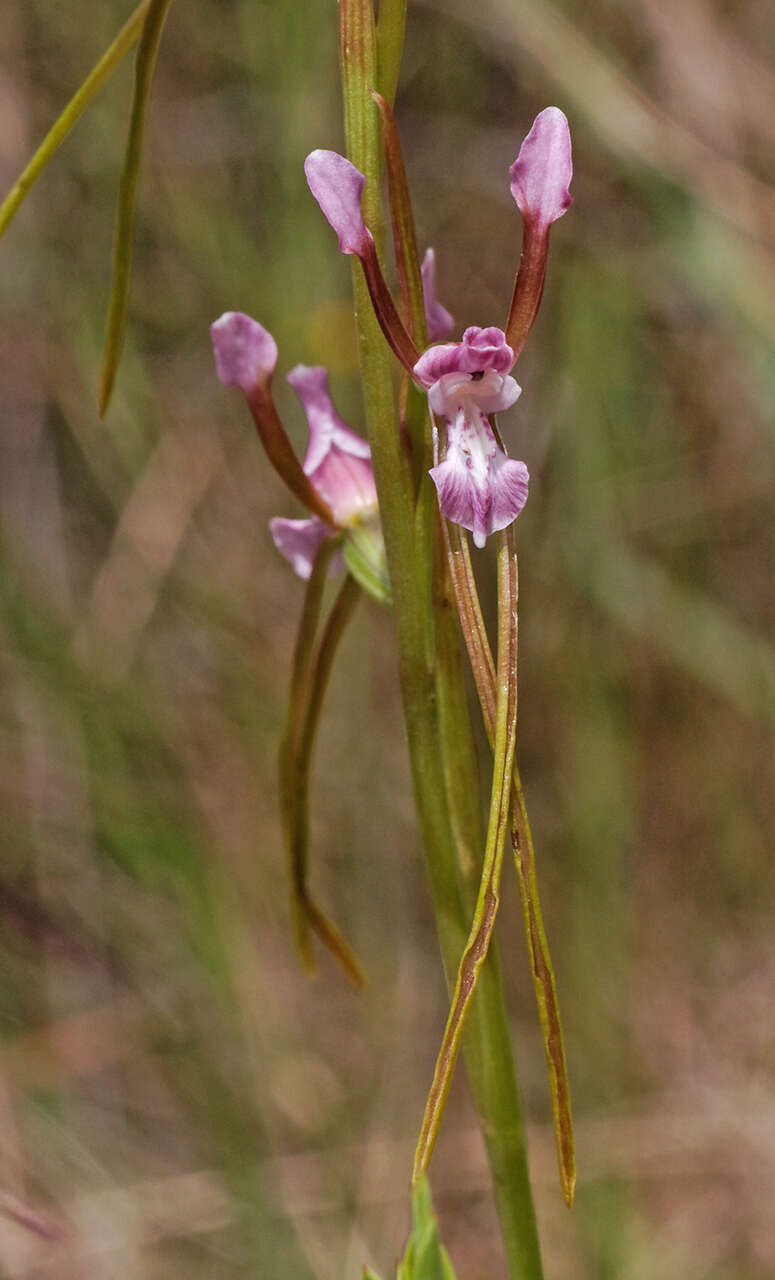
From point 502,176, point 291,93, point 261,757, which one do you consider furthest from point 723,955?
point 291,93

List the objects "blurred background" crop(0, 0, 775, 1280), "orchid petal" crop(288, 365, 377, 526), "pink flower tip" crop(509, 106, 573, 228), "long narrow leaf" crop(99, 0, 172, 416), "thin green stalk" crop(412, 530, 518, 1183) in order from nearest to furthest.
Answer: "thin green stalk" crop(412, 530, 518, 1183) → "pink flower tip" crop(509, 106, 573, 228) → "long narrow leaf" crop(99, 0, 172, 416) → "orchid petal" crop(288, 365, 377, 526) → "blurred background" crop(0, 0, 775, 1280)

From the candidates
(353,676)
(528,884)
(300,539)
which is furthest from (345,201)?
(353,676)

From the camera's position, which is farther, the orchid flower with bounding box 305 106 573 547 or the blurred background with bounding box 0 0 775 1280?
Result: the blurred background with bounding box 0 0 775 1280

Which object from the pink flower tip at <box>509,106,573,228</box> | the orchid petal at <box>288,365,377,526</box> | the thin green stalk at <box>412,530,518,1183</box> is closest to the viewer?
the thin green stalk at <box>412,530,518,1183</box>

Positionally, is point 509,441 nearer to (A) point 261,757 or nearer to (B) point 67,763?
(A) point 261,757

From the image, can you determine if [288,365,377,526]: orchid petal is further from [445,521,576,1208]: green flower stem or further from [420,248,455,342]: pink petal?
[445,521,576,1208]: green flower stem

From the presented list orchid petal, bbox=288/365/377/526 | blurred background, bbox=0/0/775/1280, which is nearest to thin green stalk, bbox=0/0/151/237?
orchid petal, bbox=288/365/377/526

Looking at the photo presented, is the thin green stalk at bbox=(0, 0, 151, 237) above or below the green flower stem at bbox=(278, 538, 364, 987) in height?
above

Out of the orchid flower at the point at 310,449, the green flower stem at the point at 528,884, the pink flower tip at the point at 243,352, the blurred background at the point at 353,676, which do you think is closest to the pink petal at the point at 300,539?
the orchid flower at the point at 310,449

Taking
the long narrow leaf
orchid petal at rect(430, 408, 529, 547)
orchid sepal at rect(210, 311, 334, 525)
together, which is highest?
the long narrow leaf
